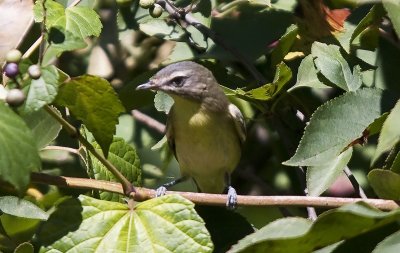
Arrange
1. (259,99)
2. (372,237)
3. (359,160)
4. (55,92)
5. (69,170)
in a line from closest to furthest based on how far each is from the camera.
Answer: (55,92) → (372,237) → (259,99) → (359,160) → (69,170)

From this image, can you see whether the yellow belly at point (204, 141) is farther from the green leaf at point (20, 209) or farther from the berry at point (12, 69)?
the berry at point (12, 69)

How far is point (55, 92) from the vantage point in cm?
165

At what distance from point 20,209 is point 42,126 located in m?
0.25

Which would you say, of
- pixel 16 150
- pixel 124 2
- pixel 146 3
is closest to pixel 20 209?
pixel 16 150

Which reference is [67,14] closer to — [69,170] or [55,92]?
[55,92]

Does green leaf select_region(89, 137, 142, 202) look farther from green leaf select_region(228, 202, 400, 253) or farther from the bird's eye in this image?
green leaf select_region(228, 202, 400, 253)

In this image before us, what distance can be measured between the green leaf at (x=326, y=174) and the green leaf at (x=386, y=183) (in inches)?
7.2

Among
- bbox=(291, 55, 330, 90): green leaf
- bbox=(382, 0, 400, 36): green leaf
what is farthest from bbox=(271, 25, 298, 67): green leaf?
bbox=(382, 0, 400, 36): green leaf

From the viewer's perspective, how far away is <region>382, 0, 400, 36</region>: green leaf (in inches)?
76.5

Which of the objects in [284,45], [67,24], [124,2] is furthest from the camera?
[124,2]

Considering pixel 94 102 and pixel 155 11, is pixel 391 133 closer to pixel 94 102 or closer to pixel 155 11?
pixel 94 102

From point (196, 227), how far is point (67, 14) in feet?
2.05

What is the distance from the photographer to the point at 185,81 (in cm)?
321

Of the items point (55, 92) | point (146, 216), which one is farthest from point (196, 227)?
point (55, 92)
